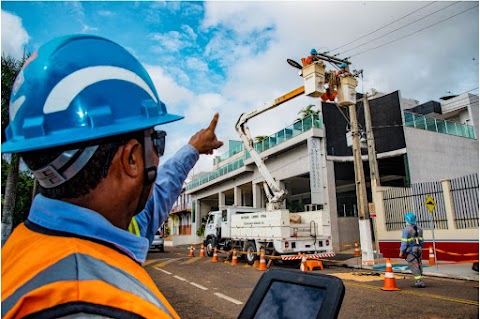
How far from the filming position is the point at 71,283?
711mm

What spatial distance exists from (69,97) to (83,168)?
216mm

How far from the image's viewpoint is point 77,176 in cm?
101

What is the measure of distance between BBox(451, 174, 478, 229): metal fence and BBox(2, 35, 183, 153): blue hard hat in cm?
1524

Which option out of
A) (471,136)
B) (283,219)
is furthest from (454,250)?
(471,136)

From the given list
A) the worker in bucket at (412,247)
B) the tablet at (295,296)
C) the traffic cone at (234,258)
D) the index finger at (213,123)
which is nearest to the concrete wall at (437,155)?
the worker in bucket at (412,247)

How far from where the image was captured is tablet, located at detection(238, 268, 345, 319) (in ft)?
3.66

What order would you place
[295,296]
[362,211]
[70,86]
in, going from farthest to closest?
[362,211] → [295,296] → [70,86]

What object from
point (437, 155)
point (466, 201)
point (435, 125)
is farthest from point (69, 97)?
point (435, 125)

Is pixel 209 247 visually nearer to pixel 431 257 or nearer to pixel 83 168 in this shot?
pixel 431 257

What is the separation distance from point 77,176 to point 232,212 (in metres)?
17.1

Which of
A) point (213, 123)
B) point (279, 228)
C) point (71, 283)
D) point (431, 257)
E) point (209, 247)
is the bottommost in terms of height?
point (431, 257)

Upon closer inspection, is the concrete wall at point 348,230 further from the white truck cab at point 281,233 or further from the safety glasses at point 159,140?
the safety glasses at point 159,140

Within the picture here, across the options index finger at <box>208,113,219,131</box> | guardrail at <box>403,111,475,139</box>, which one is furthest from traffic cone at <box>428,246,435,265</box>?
index finger at <box>208,113,219,131</box>

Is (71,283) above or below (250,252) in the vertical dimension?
above
